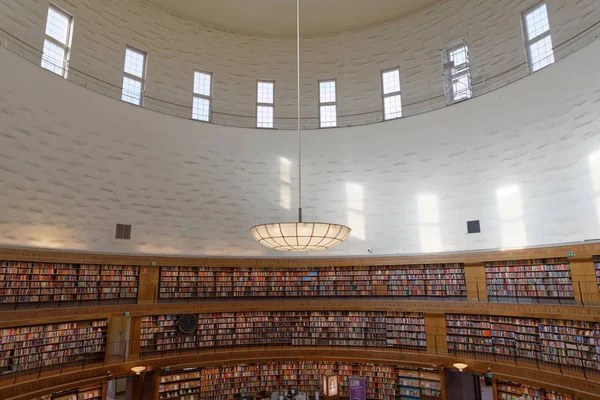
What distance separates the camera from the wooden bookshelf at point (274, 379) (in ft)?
30.6

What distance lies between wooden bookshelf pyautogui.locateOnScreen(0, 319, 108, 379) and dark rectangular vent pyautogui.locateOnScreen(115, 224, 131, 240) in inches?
75.4

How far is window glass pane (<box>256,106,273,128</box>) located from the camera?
12.3m

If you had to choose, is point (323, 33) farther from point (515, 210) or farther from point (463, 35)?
point (515, 210)

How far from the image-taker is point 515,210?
9.00 metres

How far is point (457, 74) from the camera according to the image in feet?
35.8

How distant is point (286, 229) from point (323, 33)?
31.9 ft

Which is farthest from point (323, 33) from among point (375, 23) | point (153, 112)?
point (153, 112)

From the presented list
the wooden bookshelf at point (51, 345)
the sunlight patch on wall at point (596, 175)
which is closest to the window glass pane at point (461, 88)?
the sunlight patch on wall at point (596, 175)

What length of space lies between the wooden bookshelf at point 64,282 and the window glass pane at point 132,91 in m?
4.49

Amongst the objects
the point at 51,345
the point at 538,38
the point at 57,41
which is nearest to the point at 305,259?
the point at 51,345

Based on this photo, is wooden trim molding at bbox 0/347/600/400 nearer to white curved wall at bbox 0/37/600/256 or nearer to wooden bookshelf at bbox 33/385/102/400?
wooden bookshelf at bbox 33/385/102/400

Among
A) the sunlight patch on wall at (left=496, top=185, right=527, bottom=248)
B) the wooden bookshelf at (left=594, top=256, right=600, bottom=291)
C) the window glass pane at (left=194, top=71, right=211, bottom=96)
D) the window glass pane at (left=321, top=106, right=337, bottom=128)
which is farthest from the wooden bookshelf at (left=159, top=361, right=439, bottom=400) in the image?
the window glass pane at (left=194, top=71, right=211, bottom=96)

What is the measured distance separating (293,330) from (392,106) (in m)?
6.85

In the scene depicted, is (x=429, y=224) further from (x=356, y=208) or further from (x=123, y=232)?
(x=123, y=232)
